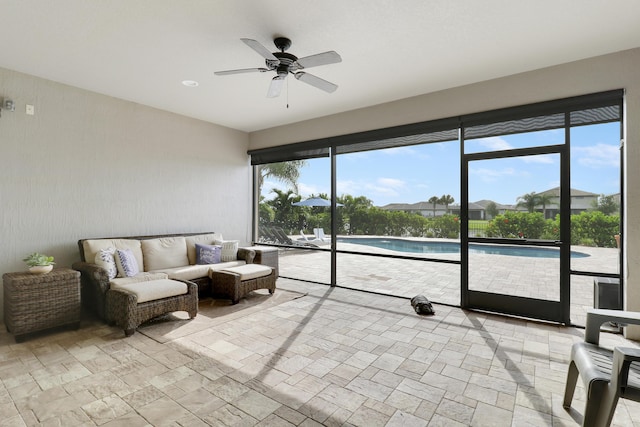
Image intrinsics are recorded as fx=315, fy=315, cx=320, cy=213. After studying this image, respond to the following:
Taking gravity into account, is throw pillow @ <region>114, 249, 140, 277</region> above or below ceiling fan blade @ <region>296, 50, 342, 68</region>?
below

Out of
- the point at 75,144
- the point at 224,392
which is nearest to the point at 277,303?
the point at 224,392

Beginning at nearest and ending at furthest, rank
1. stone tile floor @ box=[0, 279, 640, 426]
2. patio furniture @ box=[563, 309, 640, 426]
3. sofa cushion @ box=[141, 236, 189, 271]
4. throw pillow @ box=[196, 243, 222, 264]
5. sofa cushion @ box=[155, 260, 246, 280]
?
patio furniture @ box=[563, 309, 640, 426]
stone tile floor @ box=[0, 279, 640, 426]
sofa cushion @ box=[155, 260, 246, 280]
sofa cushion @ box=[141, 236, 189, 271]
throw pillow @ box=[196, 243, 222, 264]

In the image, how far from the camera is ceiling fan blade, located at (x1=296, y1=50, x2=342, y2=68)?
102 inches

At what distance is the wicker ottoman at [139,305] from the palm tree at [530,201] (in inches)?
162

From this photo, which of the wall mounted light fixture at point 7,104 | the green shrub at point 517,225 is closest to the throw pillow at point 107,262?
the wall mounted light fixture at point 7,104

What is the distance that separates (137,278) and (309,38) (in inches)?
132

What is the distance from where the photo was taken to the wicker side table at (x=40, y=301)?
9.89 ft

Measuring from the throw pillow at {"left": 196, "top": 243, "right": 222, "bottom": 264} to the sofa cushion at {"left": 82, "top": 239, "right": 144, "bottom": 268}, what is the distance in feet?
2.59

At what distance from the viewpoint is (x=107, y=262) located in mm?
3799

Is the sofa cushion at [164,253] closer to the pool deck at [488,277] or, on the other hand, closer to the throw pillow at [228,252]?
the throw pillow at [228,252]

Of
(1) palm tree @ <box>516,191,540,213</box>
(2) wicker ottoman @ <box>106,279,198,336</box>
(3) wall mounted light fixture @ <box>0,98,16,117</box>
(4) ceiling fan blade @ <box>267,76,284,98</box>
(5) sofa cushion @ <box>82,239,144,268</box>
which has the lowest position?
(2) wicker ottoman @ <box>106,279,198,336</box>

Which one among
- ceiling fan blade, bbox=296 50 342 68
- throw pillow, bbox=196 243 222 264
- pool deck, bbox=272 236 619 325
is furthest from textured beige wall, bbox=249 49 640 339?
throw pillow, bbox=196 243 222 264

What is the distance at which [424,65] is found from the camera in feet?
11.5

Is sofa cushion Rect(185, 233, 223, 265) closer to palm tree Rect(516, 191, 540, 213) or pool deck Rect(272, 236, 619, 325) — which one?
pool deck Rect(272, 236, 619, 325)
